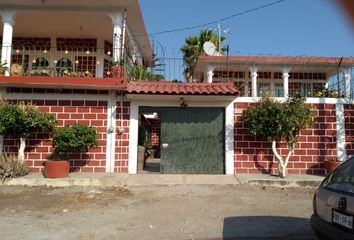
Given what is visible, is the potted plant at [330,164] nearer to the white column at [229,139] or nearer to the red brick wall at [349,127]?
the red brick wall at [349,127]

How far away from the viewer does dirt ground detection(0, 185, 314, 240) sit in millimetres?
5555

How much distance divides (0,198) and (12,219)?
2034 millimetres

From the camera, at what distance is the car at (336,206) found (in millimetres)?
3809

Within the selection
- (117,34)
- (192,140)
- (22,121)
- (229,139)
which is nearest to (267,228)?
(229,139)

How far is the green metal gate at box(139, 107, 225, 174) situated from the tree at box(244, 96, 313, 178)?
1166 mm

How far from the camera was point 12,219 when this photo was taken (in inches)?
250

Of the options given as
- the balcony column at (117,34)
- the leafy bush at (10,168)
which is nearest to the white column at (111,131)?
the balcony column at (117,34)

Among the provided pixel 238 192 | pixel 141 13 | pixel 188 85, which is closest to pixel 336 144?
pixel 238 192

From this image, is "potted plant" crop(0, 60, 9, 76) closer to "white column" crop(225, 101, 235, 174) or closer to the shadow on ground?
"white column" crop(225, 101, 235, 174)

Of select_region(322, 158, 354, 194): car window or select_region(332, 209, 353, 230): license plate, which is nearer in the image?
select_region(332, 209, 353, 230): license plate

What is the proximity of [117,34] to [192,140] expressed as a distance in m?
4.32

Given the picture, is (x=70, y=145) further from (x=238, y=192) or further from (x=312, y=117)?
(x=312, y=117)

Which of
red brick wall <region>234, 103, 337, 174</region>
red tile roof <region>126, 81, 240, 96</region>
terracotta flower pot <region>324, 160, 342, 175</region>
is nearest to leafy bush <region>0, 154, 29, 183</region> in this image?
red tile roof <region>126, 81, 240, 96</region>

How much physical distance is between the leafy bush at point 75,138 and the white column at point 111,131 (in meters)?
0.68
